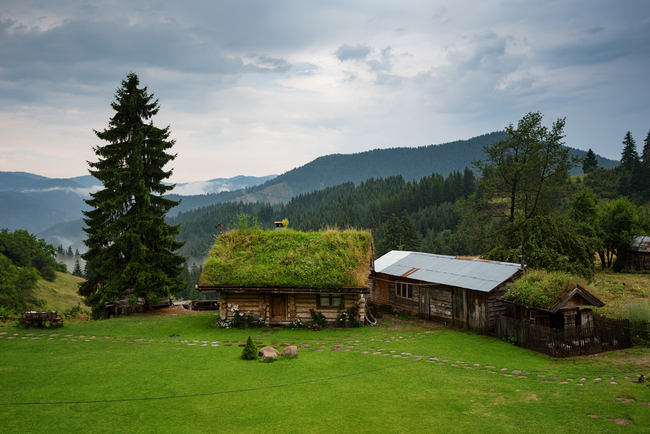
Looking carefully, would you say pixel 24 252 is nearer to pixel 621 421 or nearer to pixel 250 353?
pixel 250 353

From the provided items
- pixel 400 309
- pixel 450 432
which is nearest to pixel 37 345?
pixel 450 432

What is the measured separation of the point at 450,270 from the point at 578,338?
8803 mm

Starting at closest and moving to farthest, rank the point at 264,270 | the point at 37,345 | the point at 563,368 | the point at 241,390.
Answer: the point at 241,390
the point at 563,368
the point at 37,345
the point at 264,270

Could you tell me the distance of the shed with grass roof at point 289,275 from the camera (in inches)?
863

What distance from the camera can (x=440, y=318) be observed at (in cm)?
2453

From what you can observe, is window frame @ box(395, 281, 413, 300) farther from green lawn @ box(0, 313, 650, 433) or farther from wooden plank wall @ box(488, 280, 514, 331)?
green lawn @ box(0, 313, 650, 433)

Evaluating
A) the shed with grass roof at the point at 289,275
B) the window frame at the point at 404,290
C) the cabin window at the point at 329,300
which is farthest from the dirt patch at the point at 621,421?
the window frame at the point at 404,290

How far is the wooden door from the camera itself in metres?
23.0

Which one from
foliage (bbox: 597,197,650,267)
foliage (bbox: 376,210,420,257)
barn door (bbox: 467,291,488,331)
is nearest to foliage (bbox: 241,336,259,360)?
barn door (bbox: 467,291,488,331)

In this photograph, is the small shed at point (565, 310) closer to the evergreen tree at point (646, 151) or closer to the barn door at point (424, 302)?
the barn door at point (424, 302)

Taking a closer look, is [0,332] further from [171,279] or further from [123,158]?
[123,158]

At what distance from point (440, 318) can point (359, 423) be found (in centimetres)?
1576

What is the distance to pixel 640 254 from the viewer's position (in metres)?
45.6

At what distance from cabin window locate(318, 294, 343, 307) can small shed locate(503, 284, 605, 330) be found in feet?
30.2
